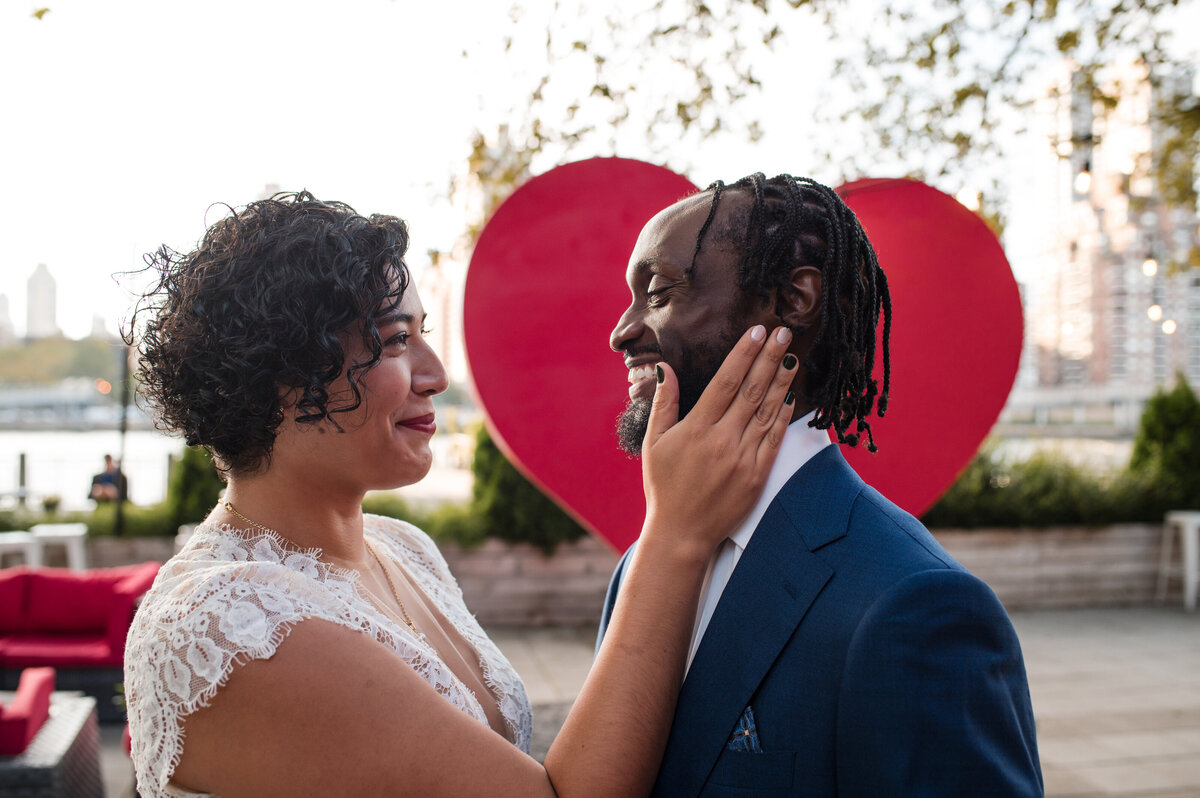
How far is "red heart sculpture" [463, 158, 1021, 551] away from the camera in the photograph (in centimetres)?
279

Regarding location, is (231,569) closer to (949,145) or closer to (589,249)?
(589,249)

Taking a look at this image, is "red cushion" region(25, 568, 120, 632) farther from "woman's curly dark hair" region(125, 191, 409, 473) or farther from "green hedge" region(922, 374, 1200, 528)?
"green hedge" region(922, 374, 1200, 528)

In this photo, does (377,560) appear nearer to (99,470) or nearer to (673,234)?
(673,234)

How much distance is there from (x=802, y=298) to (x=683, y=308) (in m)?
0.22

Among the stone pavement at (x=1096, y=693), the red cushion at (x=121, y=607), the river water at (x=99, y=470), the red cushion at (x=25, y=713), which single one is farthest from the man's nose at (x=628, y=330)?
the river water at (x=99, y=470)

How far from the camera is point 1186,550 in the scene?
390 inches

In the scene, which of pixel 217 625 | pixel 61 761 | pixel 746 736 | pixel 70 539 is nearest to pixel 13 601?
pixel 70 539

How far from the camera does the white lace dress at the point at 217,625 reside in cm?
140

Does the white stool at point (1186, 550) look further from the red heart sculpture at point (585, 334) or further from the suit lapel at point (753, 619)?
the suit lapel at point (753, 619)

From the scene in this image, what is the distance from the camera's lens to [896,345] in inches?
103

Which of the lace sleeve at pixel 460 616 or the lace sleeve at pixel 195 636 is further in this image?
the lace sleeve at pixel 460 616

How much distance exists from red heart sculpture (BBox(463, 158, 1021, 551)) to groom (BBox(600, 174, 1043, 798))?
3.60ft

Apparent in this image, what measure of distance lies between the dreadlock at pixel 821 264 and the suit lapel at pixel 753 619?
203 millimetres

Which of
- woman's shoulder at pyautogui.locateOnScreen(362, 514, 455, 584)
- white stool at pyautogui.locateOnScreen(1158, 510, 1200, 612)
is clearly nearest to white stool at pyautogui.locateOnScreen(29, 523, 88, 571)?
woman's shoulder at pyautogui.locateOnScreen(362, 514, 455, 584)
